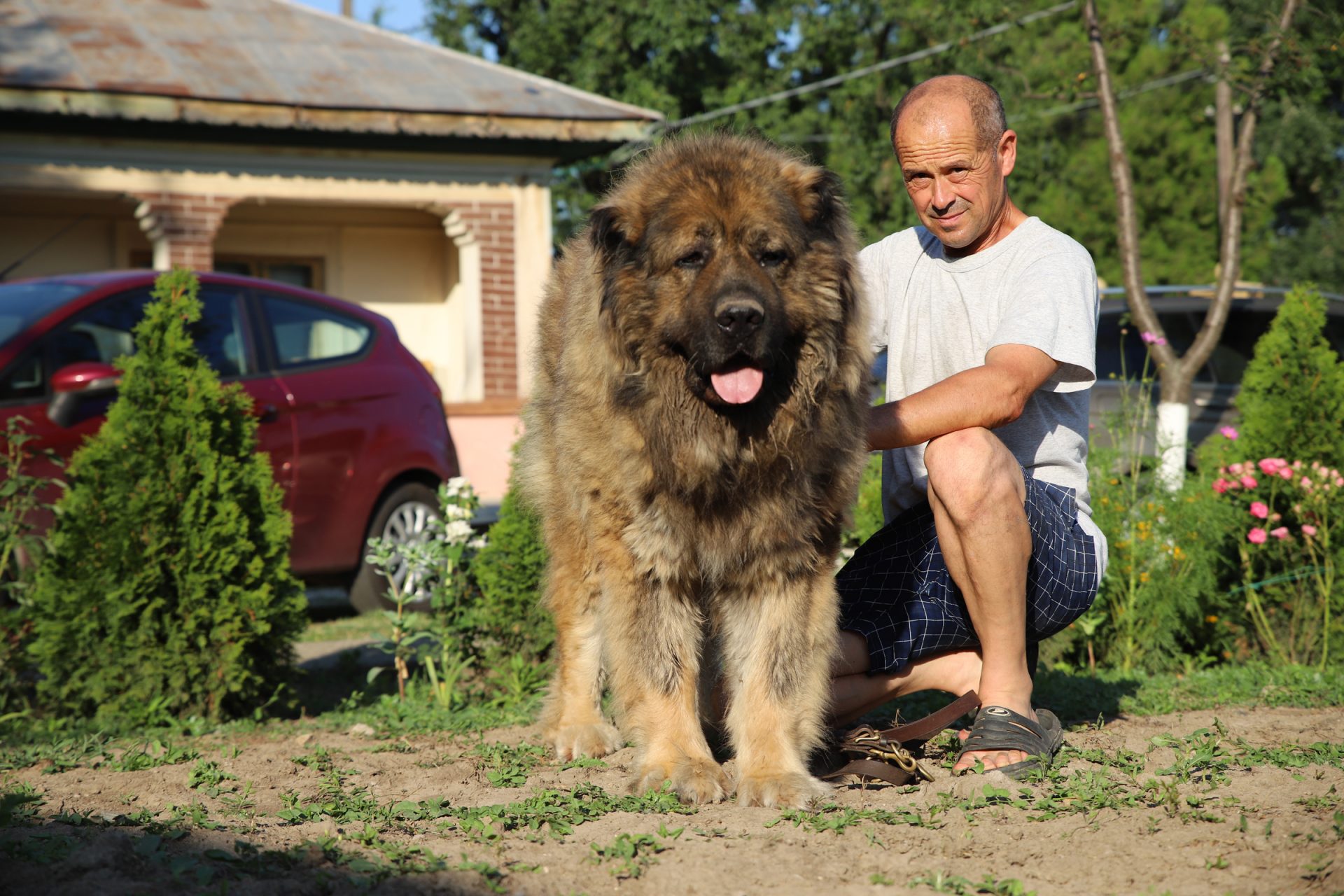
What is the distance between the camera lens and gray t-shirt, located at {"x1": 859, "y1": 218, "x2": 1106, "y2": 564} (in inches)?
148

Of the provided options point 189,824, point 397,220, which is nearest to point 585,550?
point 189,824

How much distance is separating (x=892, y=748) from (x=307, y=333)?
4991 millimetres

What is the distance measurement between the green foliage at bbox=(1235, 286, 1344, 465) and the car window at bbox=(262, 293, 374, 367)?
5215 mm

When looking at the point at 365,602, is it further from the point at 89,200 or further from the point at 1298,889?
the point at 89,200

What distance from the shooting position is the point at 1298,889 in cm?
267

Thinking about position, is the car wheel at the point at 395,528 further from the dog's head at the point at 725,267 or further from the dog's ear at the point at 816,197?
the dog's ear at the point at 816,197

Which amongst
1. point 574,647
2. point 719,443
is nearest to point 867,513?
point 574,647

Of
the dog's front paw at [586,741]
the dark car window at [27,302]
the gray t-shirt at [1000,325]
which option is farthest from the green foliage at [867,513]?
the dark car window at [27,302]

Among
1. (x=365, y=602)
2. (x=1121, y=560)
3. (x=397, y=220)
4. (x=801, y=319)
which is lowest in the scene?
(x=365, y=602)

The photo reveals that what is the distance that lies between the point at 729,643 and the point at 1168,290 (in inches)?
330

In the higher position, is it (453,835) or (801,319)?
(801,319)

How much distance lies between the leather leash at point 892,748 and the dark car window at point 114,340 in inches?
157

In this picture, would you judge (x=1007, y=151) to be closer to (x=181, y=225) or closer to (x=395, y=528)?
(x=395, y=528)

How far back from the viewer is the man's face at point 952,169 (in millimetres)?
Answer: 3904
